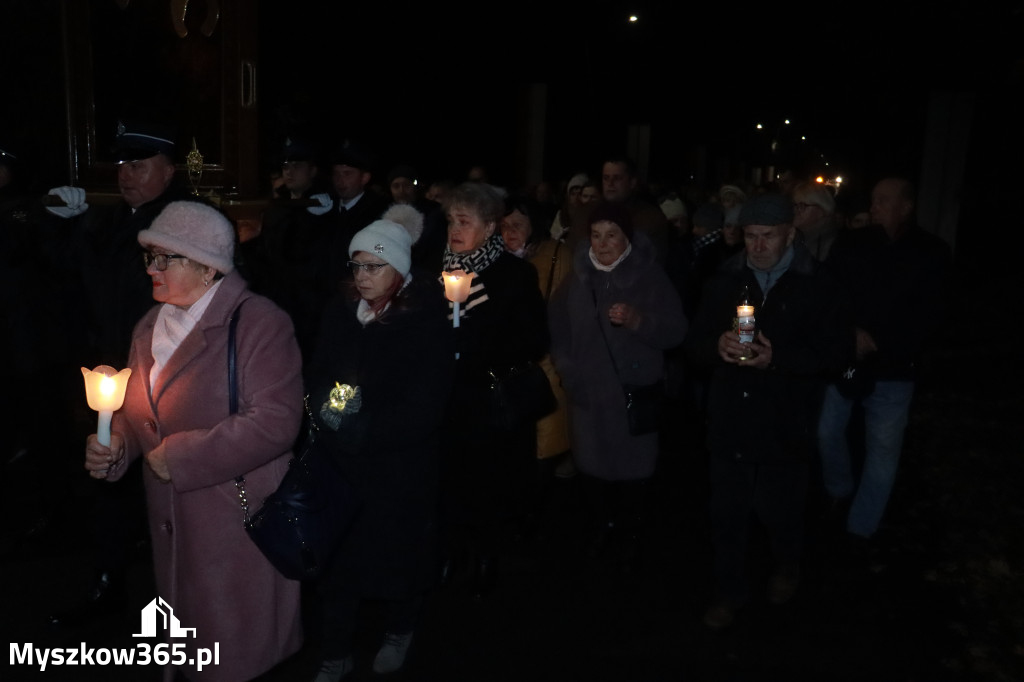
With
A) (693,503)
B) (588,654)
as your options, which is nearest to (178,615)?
(588,654)

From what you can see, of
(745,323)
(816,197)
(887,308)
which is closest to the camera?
(745,323)

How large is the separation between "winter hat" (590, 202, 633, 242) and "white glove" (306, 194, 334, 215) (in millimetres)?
1764

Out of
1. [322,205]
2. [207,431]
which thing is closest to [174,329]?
[207,431]

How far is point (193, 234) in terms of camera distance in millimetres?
3496

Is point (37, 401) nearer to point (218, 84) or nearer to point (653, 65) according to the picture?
point (218, 84)

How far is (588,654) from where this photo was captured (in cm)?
468

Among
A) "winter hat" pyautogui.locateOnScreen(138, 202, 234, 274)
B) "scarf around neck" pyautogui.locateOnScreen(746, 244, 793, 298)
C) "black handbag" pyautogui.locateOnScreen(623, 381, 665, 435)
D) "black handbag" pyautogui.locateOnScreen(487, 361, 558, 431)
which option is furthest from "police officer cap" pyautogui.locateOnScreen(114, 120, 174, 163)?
"scarf around neck" pyautogui.locateOnScreen(746, 244, 793, 298)

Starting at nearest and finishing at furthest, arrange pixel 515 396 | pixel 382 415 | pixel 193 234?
pixel 193 234, pixel 382 415, pixel 515 396

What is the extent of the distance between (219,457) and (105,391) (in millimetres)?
418

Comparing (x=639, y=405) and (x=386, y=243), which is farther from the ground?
(x=386, y=243)

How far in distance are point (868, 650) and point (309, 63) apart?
242 inches

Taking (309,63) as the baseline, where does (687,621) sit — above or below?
below

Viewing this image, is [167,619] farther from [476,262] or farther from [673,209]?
[673,209]

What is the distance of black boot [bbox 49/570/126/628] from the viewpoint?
4641 millimetres
